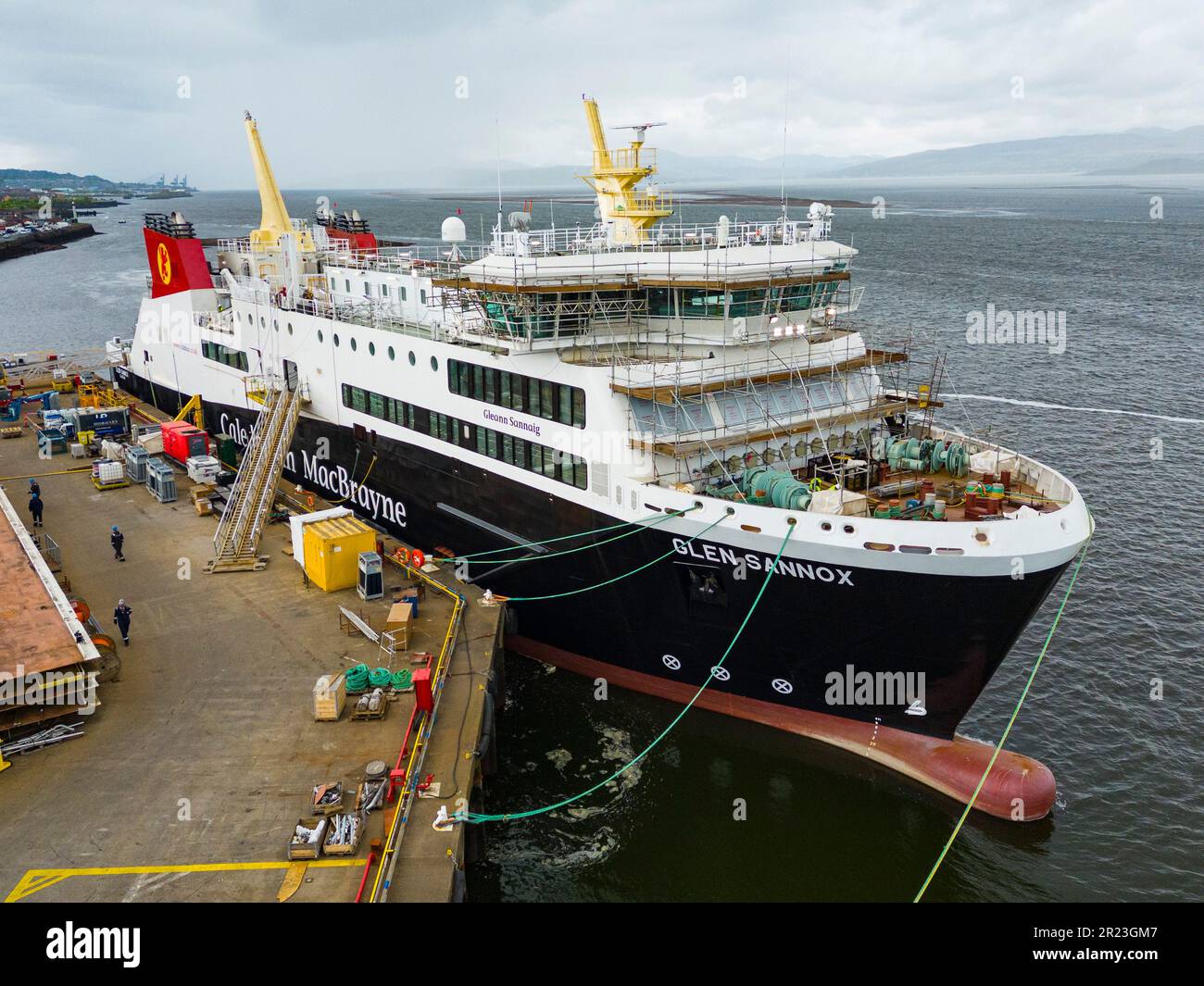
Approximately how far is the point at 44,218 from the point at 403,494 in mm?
211209

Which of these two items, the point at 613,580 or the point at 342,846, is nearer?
the point at 342,846

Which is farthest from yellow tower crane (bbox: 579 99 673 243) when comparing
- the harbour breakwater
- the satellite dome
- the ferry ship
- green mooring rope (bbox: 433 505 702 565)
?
the harbour breakwater

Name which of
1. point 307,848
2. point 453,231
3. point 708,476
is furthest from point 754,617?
point 453,231

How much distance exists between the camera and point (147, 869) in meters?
14.9

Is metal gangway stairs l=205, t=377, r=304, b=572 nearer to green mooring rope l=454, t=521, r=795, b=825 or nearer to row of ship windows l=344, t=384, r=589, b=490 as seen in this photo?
row of ship windows l=344, t=384, r=589, b=490

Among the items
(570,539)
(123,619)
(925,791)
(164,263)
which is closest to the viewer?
(925,791)

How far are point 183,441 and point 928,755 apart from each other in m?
27.8

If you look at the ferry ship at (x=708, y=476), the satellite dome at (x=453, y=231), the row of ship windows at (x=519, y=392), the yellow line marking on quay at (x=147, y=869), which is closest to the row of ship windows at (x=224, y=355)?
the ferry ship at (x=708, y=476)

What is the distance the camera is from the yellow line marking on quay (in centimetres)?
1467

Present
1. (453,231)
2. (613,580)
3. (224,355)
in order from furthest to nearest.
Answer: (224,355) < (453,231) < (613,580)

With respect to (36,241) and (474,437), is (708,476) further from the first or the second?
(36,241)

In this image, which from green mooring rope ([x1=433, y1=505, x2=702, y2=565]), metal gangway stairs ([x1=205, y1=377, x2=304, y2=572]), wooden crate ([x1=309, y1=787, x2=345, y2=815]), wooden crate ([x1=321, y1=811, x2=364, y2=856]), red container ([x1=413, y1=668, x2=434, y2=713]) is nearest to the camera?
wooden crate ([x1=321, y1=811, x2=364, y2=856])

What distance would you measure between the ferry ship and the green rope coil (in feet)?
19.6

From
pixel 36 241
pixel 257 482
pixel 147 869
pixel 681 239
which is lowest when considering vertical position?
pixel 147 869
